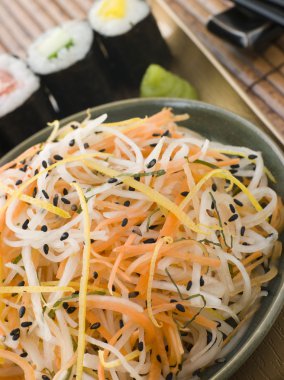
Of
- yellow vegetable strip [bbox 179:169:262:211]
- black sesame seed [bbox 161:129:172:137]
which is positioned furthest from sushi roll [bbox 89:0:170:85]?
yellow vegetable strip [bbox 179:169:262:211]

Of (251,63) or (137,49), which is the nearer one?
(251,63)

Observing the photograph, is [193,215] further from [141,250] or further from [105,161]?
[105,161]

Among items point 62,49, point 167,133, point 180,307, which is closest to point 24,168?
point 167,133

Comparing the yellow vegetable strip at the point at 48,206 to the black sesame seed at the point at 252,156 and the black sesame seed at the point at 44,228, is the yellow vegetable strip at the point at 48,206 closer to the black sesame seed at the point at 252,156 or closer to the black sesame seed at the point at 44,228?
the black sesame seed at the point at 44,228

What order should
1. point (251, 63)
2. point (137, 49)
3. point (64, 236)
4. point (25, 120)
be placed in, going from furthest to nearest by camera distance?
point (137, 49) → point (25, 120) → point (251, 63) → point (64, 236)

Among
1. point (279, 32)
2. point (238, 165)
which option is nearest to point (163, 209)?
point (238, 165)

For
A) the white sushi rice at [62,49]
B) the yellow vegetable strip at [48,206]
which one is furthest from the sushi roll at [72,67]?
the yellow vegetable strip at [48,206]

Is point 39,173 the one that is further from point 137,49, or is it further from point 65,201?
point 137,49
